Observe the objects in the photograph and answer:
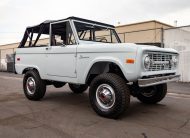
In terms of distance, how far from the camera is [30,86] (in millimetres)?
6973

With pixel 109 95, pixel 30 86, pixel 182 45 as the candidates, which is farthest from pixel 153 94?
pixel 182 45

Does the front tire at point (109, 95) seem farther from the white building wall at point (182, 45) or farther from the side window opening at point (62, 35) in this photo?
the white building wall at point (182, 45)

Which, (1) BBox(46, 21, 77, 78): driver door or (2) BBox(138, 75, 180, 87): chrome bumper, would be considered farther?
(1) BBox(46, 21, 77, 78): driver door

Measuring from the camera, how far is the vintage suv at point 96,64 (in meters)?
4.62

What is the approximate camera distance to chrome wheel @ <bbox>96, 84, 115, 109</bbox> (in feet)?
15.9

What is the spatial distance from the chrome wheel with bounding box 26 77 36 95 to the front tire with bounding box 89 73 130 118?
2.36 meters

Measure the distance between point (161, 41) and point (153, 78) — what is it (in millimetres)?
8165

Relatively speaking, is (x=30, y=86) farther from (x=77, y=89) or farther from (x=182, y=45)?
(x=182, y=45)

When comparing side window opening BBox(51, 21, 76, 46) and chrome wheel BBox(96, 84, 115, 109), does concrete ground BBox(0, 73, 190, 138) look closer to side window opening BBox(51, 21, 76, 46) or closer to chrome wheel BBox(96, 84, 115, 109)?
chrome wheel BBox(96, 84, 115, 109)

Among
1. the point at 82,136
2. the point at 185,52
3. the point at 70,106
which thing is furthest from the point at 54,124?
the point at 185,52

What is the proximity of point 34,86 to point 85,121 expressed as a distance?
2.65 metres

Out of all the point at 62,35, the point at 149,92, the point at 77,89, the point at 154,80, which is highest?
the point at 62,35

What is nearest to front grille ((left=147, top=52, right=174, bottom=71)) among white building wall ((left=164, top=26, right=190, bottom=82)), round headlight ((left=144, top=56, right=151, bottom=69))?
round headlight ((left=144, top=56, right=151, bottom=69))

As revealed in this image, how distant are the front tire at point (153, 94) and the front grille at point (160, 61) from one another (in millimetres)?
791
